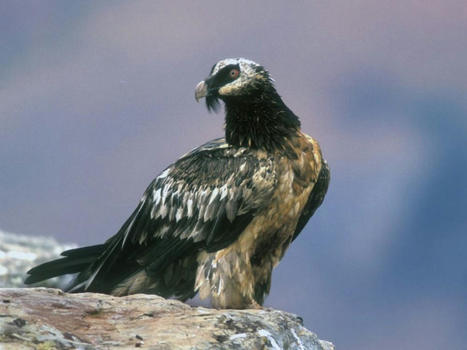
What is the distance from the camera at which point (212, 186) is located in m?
9.42

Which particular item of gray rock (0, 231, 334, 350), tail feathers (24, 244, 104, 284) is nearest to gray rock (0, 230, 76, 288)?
tail feathers (24, 244, 104, 284)

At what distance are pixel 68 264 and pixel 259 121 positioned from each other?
2942 mm

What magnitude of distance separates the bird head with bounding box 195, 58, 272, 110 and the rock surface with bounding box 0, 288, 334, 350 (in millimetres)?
2699

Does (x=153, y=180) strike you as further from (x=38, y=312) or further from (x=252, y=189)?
(x=38, y=312)

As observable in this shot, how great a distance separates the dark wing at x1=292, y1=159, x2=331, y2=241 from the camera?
987cm

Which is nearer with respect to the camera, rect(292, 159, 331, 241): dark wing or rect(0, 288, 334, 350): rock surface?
rect(0, 288, 334, 350): rock surface

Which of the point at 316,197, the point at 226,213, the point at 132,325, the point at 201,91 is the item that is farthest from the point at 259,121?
the point at 132,325

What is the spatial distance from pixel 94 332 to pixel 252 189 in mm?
2836

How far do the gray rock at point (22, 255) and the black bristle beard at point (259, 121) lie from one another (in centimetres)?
611

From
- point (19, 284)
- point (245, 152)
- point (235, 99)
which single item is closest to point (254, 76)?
point (235, 99)

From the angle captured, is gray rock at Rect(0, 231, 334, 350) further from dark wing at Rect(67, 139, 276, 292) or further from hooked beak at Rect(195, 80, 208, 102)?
hooked beak at Rect(195, 80, 208, 102)

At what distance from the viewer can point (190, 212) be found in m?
9.49

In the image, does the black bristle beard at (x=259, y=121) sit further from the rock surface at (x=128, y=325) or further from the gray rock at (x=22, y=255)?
the gray rock at (x=22, y=255)

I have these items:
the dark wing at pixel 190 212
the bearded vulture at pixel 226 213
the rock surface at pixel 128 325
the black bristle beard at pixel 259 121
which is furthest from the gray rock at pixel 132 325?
the black bristle beard at pixel 259 121
